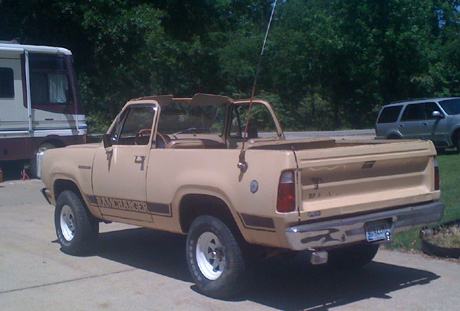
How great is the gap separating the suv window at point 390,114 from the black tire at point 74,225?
14.5 meters

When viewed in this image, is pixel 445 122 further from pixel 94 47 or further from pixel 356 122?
pixel 356 122

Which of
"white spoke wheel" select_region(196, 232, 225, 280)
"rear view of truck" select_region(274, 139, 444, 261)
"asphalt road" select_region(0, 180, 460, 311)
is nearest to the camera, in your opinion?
"rear view of truck" select_region(274, 139, 444, 261)

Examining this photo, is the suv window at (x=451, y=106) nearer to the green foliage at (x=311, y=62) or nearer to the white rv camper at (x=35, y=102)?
the white rv camper at (x=35, y=102)

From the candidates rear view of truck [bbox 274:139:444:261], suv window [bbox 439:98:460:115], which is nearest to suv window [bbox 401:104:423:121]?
suv window [bbox 439:98:460:115]

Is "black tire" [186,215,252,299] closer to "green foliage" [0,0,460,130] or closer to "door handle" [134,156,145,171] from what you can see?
"door handle" [134,156,145,171]

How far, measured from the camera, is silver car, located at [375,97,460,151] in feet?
60.5

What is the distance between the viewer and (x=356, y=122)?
41.7 metres

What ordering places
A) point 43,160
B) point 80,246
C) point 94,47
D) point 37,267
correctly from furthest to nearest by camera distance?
point 94,47, point 43,160, point 80,246, point 37,267

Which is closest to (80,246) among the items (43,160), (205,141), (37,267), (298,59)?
(37,267)

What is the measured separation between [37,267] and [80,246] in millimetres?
672

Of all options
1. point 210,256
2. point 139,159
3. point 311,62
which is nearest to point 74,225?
point 139,159

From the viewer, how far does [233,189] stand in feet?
18.3

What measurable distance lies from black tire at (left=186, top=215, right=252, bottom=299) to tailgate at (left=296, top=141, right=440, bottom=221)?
36.3 inches

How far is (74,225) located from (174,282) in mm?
1969
